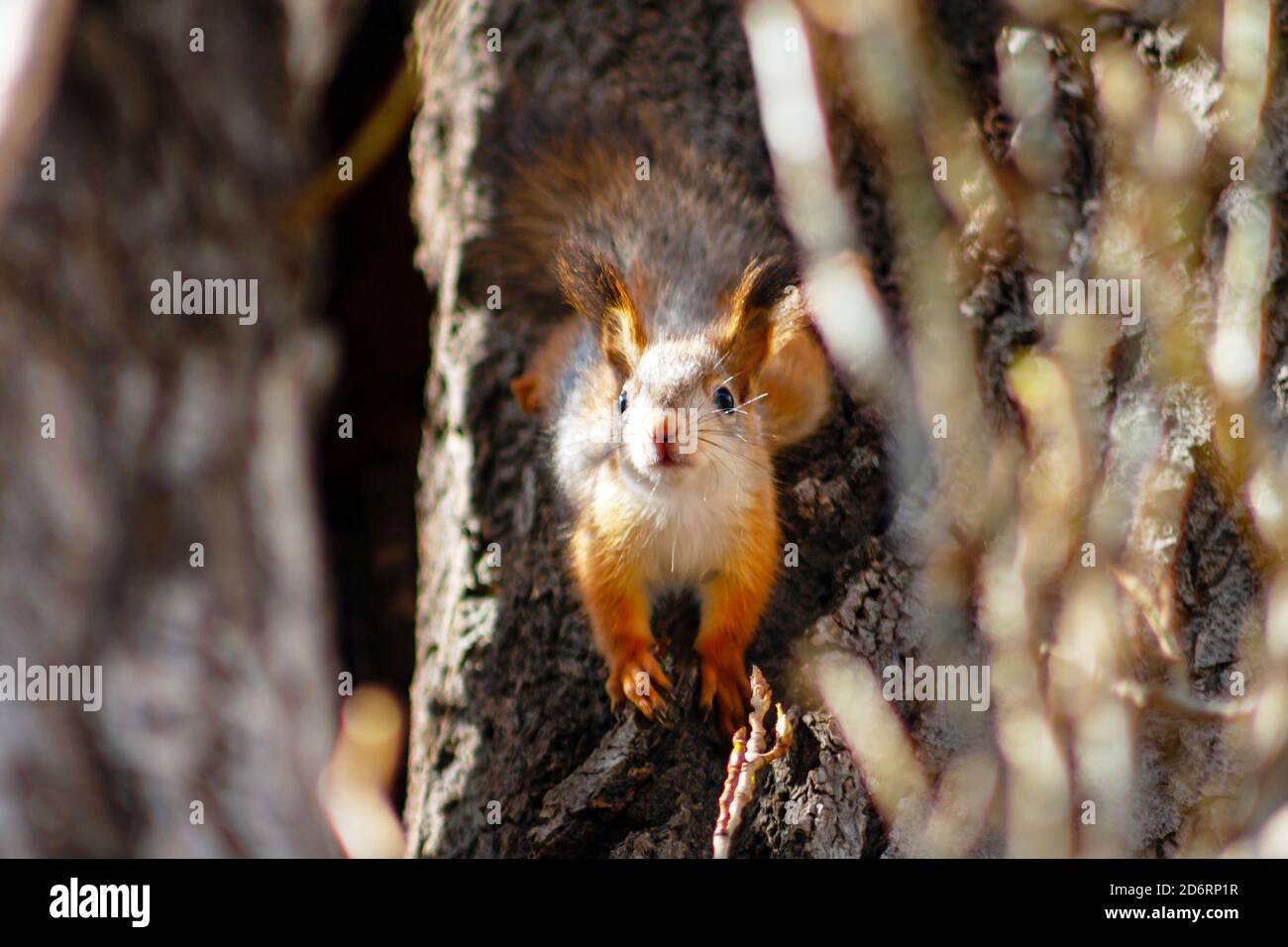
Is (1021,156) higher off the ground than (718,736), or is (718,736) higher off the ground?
(1021,156)

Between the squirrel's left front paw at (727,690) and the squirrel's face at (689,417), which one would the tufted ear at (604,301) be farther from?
the squirrel's left front paw at (727,690)

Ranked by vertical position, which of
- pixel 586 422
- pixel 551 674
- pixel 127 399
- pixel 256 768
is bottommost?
pixel 256 768

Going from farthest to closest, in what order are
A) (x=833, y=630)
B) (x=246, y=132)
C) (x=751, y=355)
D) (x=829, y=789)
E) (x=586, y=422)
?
1. (x=246, y=132)
2. (x=586, y=422)
3. (x=751, y=355)
4. (x=833, y=630)
5. (x=829, y=789)

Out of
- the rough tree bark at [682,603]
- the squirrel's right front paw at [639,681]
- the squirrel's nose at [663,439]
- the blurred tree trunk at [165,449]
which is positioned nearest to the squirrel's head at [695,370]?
the squirrel's nose at [663,439]

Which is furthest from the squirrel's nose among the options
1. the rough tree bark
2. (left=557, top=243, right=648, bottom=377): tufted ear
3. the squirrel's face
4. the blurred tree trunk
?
the blurred tree trunk

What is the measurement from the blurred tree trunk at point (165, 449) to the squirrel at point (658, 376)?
145cm

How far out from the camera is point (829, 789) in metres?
2.28

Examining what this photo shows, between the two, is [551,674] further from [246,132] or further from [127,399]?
[246,132]

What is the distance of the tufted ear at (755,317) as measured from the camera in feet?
8.30

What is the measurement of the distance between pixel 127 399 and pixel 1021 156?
2703 millimetres

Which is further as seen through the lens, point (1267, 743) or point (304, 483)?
point (304, 483)

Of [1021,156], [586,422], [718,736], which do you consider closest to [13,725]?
[586,422]

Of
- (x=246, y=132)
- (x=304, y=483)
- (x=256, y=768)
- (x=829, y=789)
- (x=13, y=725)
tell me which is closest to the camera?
(x=829, y=789)

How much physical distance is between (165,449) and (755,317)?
216 centimetres
